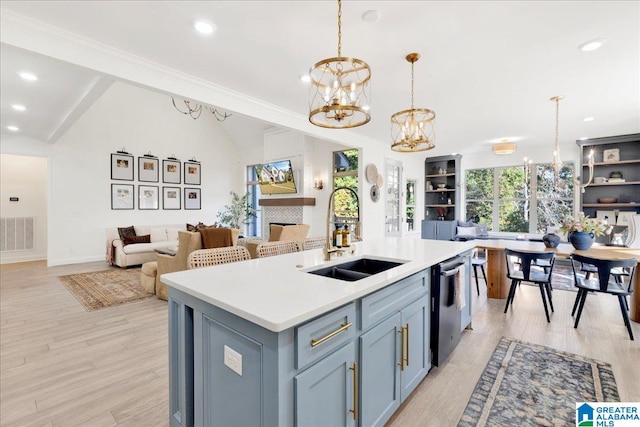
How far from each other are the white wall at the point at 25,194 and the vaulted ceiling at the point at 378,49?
12.3 feet

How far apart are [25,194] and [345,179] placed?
7.81m

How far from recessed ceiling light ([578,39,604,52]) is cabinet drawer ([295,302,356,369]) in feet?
10.2

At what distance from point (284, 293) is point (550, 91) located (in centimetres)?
426

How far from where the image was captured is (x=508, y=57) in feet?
9.22

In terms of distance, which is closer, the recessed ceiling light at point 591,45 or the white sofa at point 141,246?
the recessed ceiling light at point 591,45

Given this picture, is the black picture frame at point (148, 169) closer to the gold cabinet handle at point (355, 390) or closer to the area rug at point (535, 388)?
the gold cabinet handle at point (355, 390)

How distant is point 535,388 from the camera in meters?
2.11

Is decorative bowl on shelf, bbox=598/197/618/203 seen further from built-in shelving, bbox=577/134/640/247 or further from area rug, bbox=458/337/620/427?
area rug, bbox=458/337/620/427

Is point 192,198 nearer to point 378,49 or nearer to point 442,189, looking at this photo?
point 442,189

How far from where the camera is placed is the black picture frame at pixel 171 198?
8125mm

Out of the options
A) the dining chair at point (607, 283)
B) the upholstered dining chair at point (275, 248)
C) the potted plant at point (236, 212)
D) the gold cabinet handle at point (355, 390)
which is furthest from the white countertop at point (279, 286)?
the potted plant at point (236, 212)

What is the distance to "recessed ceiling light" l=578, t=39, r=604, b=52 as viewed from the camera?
2509 millimetres

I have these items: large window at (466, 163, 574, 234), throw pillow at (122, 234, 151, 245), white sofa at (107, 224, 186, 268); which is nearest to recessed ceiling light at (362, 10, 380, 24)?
white sofa at (107, 224, 186, 268)

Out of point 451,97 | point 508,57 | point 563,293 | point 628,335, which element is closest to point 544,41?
point 508,57
